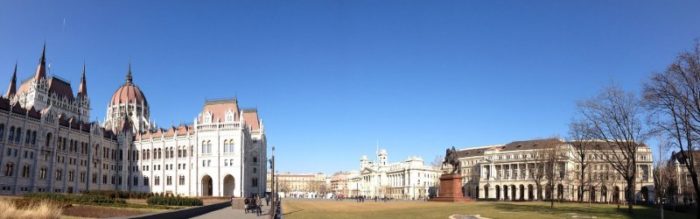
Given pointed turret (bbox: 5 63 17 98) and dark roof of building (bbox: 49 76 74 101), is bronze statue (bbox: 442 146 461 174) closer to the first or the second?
dark roof of building (bbox: 49 76 74 101)

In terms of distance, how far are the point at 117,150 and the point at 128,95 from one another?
2439 cm

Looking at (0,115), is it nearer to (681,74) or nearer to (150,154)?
(150,154)

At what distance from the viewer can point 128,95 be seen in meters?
140

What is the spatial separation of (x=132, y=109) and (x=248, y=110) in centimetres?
3546

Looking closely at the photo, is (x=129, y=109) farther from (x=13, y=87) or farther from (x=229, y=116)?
(x=229, y=116)

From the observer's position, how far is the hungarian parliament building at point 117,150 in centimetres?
8850

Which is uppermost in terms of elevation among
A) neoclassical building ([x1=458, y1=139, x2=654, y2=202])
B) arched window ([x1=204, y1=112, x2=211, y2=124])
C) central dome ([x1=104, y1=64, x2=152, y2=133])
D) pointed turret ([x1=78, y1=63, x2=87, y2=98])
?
pointed turret ([x1=78, y1=63, x2=87, y2=98])

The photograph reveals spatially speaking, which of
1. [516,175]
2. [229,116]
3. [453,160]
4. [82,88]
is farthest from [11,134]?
[516,175]

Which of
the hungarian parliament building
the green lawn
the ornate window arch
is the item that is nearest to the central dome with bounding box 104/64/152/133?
the hungarian parliament building

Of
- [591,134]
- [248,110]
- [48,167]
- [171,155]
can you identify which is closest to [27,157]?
[48,167]

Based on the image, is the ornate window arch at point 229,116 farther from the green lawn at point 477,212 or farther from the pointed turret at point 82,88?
the green lawn at point 477,212

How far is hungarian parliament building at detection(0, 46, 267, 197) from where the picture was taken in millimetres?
88500

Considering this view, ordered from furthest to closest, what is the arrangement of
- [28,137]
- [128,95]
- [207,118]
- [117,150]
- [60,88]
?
[128,95], [60,88], [117,150], [207,118], [28,137]

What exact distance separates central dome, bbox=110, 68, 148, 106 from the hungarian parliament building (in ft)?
27.0
